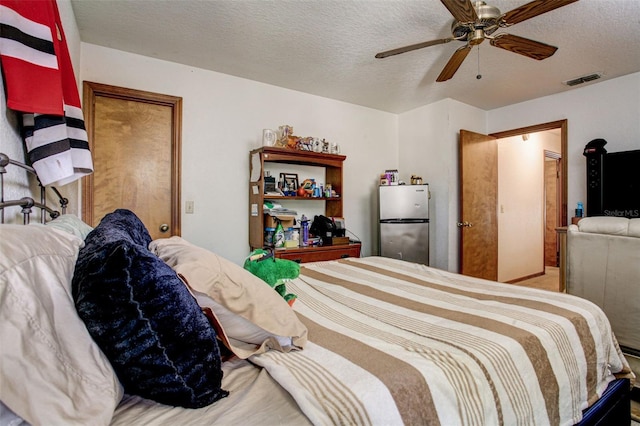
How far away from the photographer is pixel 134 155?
2783mm

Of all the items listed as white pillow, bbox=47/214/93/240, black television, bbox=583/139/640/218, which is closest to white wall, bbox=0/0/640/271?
black television, bbox=583/139/640/218

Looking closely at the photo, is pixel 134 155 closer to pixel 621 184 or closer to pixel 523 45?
pixel 523 45

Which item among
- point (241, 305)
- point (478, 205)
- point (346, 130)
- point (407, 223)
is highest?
point (346, 130)

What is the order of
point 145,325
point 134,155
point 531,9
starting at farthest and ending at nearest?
1. point 134,155
2. point 531,9
3. point 145,325

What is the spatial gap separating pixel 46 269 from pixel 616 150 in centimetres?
466

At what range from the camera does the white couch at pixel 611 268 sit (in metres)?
1.98

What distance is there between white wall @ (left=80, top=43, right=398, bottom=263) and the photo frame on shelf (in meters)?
0.43

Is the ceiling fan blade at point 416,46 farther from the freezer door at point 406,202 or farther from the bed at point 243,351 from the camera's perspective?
the freezer door at point 406,202

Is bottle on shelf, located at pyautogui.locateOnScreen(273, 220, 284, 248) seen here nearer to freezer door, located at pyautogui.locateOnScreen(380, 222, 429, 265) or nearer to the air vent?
freezer door, located at pyautogui.locateOnScreen(380, 222, 429, 265)

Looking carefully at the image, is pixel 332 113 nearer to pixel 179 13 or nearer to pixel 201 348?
pixel 179 13

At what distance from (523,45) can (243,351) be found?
98.8 inches

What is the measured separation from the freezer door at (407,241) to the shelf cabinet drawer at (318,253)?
0.45 metres

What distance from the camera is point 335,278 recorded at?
1909 mm

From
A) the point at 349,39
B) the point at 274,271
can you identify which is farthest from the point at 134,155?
the point at 274,271
